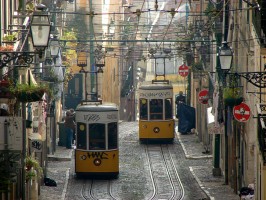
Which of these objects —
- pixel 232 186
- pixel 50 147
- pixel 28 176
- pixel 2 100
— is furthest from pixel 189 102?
pixel 2 100

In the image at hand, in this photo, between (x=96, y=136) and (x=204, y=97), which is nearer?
(x=96, y=136)

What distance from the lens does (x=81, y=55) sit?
4975 cm

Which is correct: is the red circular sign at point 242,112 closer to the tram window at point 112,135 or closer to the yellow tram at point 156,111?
the tram window at point 112,135

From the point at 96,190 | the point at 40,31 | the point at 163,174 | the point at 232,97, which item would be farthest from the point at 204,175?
the point at 40,31

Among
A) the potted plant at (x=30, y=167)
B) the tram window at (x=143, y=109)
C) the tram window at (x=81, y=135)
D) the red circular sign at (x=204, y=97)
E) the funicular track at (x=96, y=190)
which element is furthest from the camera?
the tram window at (x=143, y=109)

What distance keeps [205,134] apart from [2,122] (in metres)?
21.6

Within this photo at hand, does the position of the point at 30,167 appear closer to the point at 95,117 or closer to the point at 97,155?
the point at 95,117

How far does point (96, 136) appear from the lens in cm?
3475

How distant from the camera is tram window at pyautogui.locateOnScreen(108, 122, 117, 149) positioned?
1368 inches

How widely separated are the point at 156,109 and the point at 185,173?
6.05 meters

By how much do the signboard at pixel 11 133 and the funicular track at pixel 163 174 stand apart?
33.2ft

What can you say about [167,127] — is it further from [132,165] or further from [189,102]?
[189,102]

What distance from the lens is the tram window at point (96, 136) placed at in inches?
1364

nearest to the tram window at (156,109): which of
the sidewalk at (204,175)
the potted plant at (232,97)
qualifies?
the sidewalk at (204,175)
